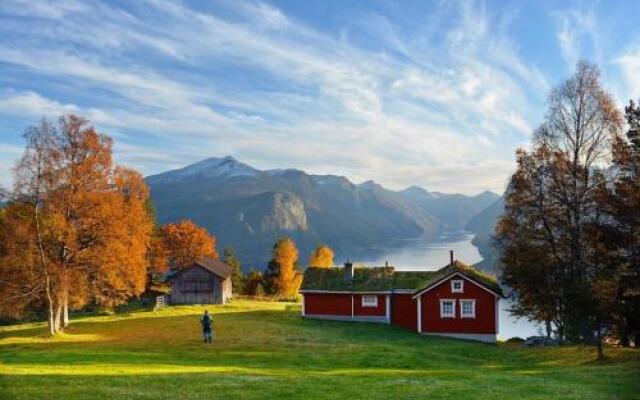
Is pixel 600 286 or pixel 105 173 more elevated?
pixel 105 173

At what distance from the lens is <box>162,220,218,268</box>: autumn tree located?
3501 inches

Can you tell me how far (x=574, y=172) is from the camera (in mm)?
37594

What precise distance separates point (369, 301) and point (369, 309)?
29.5 inches

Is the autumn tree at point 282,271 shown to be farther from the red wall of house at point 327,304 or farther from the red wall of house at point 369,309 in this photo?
the red wall of house at point 369,309

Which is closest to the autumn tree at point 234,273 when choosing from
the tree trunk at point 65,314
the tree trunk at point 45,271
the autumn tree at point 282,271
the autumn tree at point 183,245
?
the autumn tree at point 282,271

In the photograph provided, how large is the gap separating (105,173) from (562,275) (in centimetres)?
3453

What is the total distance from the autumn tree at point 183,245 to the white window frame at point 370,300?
41.1m

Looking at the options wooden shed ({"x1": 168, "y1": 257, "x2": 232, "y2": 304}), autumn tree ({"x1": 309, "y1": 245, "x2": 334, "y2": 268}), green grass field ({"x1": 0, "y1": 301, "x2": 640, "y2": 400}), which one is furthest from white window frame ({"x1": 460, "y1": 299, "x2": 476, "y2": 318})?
autumn tree ({"x1": 309, "y1": 245, "x2": 334, "y2": 268})

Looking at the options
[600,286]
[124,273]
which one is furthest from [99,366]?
[600,286]

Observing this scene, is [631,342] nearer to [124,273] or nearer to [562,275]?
[562,275]

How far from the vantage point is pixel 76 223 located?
144ft

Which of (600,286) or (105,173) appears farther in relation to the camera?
(105,173)

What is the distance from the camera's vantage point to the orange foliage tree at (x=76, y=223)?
41.7m

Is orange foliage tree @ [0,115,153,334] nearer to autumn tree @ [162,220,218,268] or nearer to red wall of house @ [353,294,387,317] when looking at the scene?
red wall of house @ [353,294,387,317]
